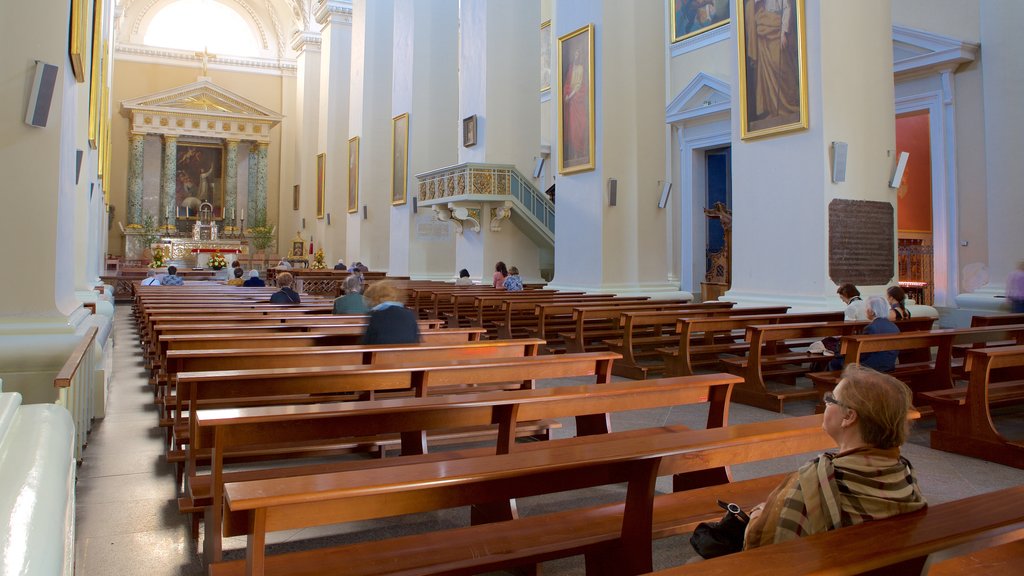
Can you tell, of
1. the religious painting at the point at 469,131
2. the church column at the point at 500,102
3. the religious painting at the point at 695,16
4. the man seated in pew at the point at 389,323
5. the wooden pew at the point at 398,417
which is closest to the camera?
the wooden pew at the point at 398,417

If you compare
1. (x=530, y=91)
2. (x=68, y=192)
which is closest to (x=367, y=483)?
(x=68, y=192)

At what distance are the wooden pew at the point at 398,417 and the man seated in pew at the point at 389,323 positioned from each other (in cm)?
143

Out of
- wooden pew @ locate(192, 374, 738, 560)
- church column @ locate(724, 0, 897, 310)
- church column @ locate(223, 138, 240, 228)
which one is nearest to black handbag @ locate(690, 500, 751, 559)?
wooden pew @ locate(192, 374, 738, 560)

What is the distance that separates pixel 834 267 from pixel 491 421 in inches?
236

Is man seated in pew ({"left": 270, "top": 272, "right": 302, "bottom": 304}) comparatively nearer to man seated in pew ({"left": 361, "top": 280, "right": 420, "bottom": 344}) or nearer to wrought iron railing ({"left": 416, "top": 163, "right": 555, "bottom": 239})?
man seated in pew ({"left": 361, "top": 280, "right": 420, "bottom": 344})

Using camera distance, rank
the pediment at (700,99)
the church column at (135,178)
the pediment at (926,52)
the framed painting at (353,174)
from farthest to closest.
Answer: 1. the church column at (135,178)
2. the framed painting at (353,174)
3. the pediment at (700,99)
4. the pediment at (926,52)

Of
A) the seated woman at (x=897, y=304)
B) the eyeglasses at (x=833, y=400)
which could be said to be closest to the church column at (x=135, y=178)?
the seated woman at (x=897, y=304)

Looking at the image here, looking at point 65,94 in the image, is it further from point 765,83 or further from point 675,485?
point 765,83

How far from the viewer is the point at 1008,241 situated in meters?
9.08

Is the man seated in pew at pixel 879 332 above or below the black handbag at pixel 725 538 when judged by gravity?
above

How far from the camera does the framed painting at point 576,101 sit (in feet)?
35.1

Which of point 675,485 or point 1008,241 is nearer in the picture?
point 675,485

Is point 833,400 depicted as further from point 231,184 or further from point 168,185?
point 231,184

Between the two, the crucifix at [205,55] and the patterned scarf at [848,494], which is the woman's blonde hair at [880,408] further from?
the crucifix at [205,55]
